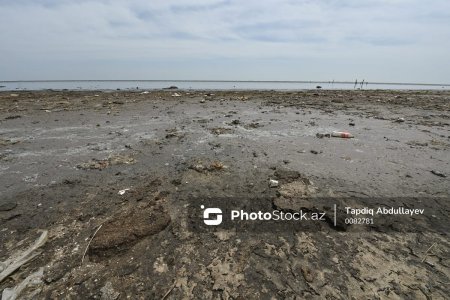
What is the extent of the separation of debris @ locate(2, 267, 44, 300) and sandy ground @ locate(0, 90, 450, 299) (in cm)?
5

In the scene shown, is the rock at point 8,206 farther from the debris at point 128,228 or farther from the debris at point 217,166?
the debris at point 217,166

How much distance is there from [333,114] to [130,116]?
801 centimetres

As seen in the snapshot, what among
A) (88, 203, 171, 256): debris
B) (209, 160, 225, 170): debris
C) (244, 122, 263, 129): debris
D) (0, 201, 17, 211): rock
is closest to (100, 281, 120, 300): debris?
(88, 203, 171, 256): debris

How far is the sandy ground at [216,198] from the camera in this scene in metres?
2.29

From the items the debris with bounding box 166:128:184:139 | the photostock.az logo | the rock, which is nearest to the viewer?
the photostock.az logo

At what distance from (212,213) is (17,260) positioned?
1.96 m

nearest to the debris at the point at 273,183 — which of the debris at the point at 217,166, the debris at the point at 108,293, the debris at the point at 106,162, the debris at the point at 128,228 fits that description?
the debris at the point at 217,166

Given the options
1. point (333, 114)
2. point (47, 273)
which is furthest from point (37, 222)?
point (333, 114)

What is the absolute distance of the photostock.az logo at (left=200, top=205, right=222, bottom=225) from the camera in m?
3.12

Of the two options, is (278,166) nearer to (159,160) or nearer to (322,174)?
(322,174)

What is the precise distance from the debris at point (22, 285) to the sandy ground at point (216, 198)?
0.17ft

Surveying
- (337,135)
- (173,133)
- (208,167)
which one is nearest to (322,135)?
(337,135)

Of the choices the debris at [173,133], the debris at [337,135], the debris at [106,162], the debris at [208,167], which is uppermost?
the debris at [337,135]

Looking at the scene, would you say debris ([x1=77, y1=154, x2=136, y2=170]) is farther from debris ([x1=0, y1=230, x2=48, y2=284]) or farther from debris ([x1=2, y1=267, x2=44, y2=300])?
debris ([x1=2, y1=267, x2=44, y2=300])
